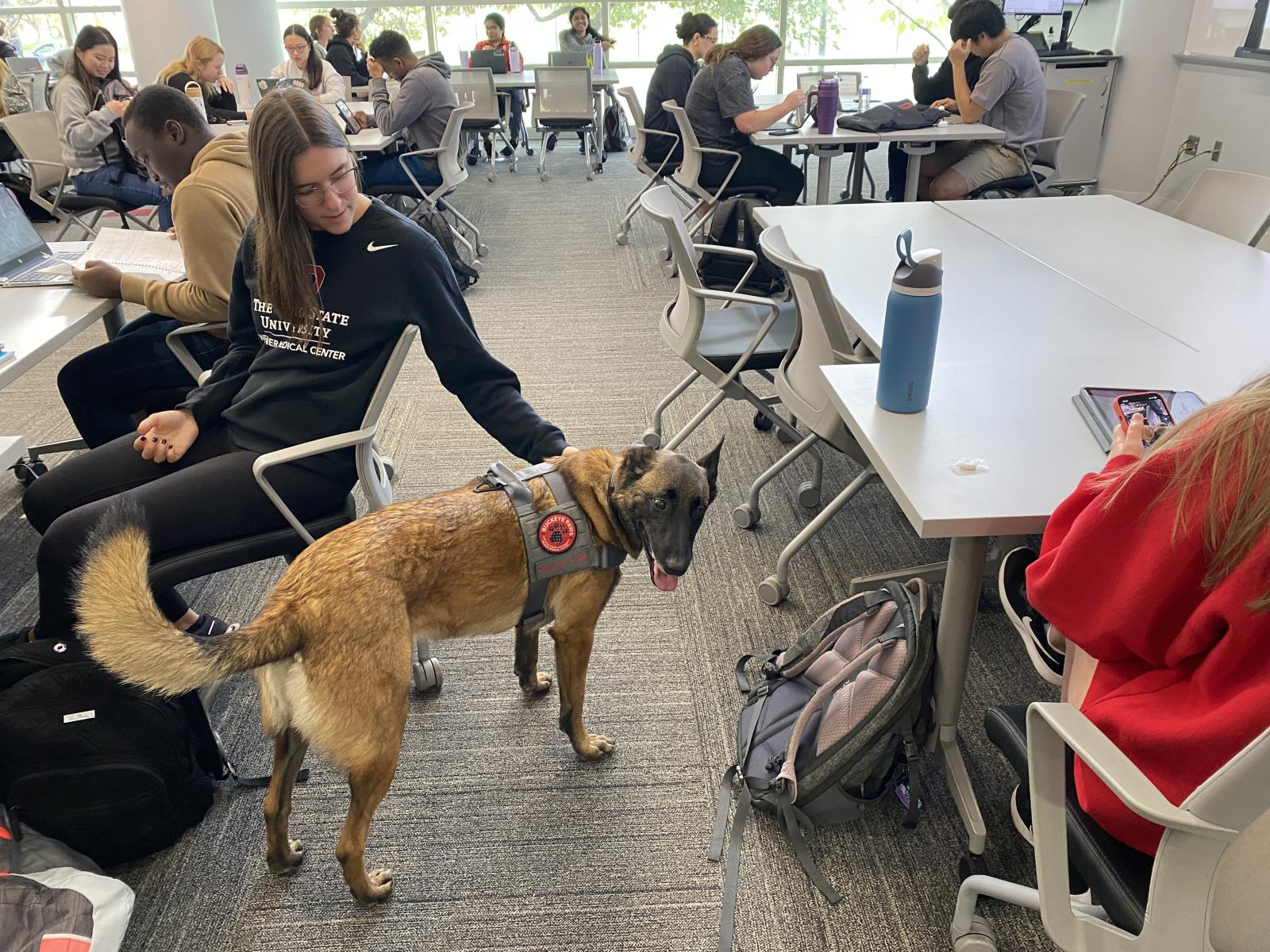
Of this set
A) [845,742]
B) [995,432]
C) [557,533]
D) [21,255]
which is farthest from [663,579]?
[21,255]

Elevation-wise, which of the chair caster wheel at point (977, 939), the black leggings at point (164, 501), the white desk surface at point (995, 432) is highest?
the white desk surface at point (995, 432)

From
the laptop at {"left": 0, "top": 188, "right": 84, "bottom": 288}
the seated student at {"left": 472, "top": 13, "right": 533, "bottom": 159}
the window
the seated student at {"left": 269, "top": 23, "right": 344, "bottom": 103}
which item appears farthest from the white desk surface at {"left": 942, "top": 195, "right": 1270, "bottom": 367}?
the window

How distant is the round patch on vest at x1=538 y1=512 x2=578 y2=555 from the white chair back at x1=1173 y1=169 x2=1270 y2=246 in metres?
2.50

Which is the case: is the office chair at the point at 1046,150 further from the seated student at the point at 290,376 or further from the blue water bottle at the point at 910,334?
the seated student at the point at 290,376

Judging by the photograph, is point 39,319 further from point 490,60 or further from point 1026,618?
point 490,60

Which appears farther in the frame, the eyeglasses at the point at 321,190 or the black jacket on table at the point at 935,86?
the black jacket on table at the point at 935,86

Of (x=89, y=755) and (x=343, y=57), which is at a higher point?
(x=343, y=57)

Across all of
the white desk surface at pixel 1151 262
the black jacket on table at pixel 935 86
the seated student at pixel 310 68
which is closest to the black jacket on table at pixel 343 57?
Answer: the seated student at pixel 310 68

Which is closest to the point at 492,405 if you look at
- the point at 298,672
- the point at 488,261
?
the point at 298,672

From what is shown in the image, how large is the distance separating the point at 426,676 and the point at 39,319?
133cm

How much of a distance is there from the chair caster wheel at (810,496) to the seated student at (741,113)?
101 inches

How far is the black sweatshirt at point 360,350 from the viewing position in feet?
5.80

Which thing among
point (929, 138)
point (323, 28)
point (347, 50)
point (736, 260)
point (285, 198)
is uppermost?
point (323, 28)

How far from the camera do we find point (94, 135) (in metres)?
4.86
